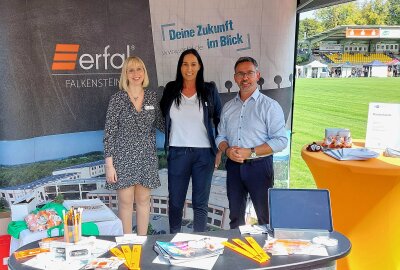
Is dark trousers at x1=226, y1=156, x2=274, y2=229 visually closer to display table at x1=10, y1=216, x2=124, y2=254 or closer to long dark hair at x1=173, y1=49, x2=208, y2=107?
long dark hair at x1=173, y1=49, x2=208, y2=107

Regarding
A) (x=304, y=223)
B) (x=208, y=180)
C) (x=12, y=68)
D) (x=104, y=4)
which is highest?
(x=104, y=4)

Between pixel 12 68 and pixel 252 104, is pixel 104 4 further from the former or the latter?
pixel 252 104

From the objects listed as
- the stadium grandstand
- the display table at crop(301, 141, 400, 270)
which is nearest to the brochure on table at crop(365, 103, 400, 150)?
the display table at crop(301, 141, 400, 270)

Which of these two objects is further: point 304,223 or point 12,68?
point 12,68

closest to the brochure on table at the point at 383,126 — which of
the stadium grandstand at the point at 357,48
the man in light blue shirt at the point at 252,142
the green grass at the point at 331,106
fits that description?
the man in light blue shirt at the point at 252,142

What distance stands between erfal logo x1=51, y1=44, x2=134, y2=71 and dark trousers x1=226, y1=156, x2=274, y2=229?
1.37 metres

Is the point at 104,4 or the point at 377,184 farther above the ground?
the point at 104,4

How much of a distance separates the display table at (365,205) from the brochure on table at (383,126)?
182 mm

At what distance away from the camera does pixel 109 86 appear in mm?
3455

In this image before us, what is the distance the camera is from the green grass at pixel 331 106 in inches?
494

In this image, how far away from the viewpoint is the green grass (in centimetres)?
1255

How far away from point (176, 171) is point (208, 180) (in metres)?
0.24

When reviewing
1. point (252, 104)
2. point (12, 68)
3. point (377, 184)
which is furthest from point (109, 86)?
point (377, 184)

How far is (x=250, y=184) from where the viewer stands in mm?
2625
